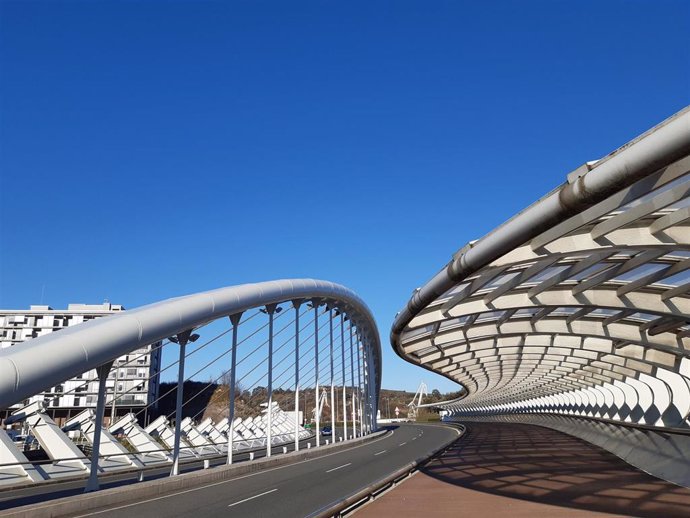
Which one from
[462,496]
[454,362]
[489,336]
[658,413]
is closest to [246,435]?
[454,362]

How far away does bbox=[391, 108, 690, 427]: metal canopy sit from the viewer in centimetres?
794

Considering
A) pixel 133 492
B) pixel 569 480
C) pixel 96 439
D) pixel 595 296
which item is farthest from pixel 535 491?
pixel 96 439

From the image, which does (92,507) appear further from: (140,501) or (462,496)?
(462,496)

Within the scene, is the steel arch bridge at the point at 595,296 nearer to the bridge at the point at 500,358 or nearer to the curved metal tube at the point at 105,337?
the bridge at the point at 500,358

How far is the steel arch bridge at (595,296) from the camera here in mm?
7984

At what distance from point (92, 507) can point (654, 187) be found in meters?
11.7

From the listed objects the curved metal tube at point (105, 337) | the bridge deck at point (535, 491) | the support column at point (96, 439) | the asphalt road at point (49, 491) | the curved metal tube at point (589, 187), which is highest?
the curved metal tube at point (589, 187)

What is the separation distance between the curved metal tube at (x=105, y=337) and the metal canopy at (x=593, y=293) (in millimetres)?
5708

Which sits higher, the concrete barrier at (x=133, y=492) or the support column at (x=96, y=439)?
the support column at (x=96, y=439)

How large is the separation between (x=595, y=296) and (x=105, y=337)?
1280 cm

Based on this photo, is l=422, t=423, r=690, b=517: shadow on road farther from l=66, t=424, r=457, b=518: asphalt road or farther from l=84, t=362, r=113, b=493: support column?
l=84, t=362, r=113, b=493: support column

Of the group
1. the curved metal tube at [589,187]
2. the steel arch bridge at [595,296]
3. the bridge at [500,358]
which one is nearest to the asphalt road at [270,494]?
the bridge at [500,358]

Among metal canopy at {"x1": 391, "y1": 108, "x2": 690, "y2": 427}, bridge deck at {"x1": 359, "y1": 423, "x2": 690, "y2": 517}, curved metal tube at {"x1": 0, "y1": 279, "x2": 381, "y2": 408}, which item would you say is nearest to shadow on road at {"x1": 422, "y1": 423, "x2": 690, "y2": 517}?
bridge deck at {"x1": 359, "y1": 423, "x2": 690, "y2": 517}

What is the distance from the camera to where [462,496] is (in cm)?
1190
